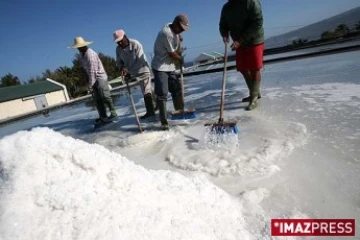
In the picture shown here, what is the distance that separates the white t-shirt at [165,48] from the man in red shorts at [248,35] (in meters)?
0.73

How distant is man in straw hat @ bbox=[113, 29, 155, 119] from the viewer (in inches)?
172

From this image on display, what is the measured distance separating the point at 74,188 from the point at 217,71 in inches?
388

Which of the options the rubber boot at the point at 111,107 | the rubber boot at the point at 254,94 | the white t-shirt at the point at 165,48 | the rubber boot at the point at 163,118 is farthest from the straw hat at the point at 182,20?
the rubber boot at the point at 111,107

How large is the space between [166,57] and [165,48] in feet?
0.38

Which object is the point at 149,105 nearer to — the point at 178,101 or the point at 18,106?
the point at 178,101

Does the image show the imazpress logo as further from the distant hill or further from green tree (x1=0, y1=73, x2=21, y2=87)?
green tree (x1=0, y1=73, x2=21, y2=87)

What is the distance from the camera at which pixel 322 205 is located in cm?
153

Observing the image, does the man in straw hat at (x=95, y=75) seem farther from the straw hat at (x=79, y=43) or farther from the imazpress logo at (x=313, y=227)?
the imazpress logo at (x=313, y=227)

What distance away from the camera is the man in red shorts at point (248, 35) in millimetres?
3621

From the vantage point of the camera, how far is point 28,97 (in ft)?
93.9

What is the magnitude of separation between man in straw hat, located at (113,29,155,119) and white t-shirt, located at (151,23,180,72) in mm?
722

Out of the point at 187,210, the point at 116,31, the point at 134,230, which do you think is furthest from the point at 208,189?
the point at 116,31

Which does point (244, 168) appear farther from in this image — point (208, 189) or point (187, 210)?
point (187, 210)

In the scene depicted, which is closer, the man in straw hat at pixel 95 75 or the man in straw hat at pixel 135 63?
the man in straw hat at pixel 135 63
